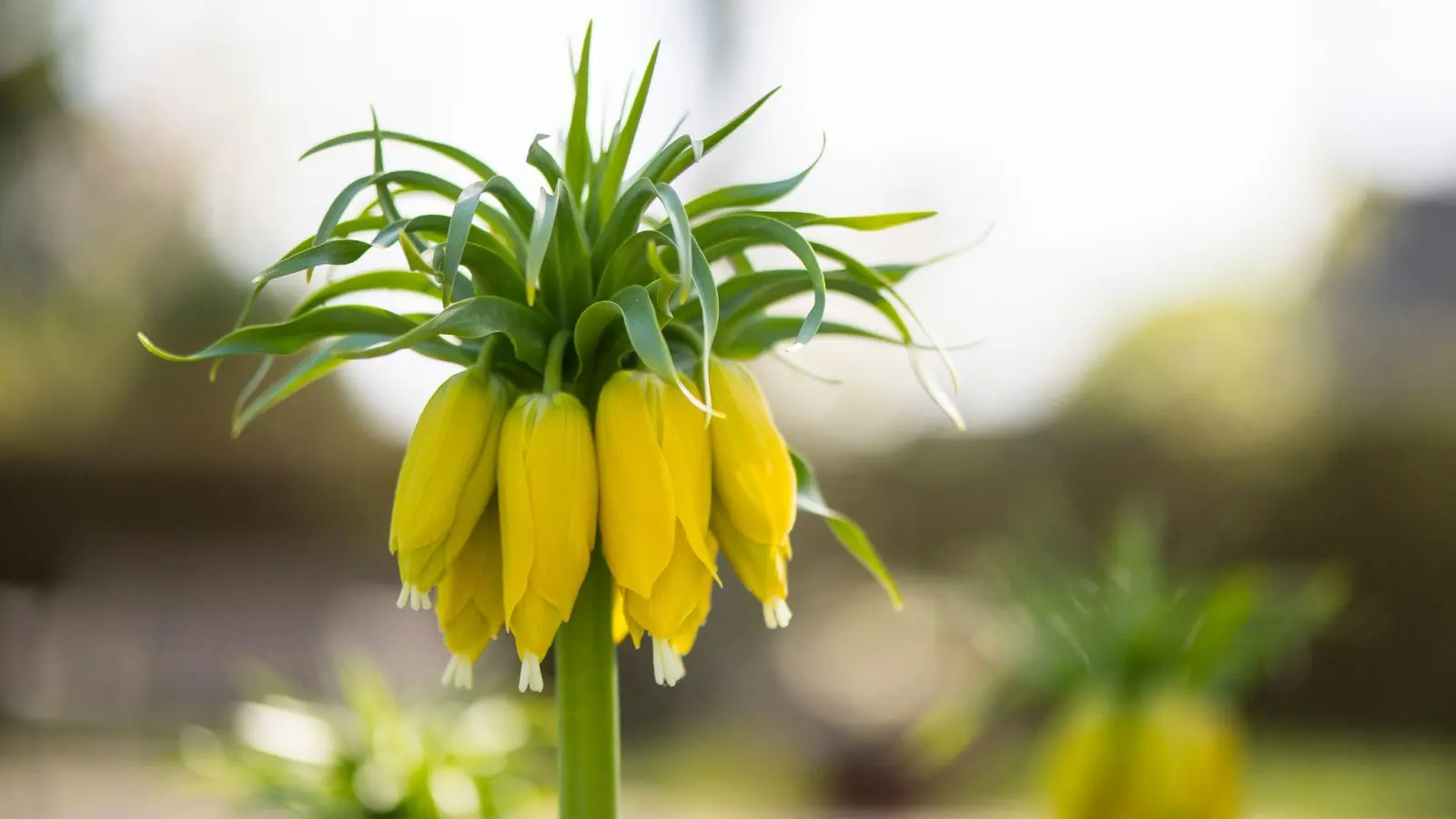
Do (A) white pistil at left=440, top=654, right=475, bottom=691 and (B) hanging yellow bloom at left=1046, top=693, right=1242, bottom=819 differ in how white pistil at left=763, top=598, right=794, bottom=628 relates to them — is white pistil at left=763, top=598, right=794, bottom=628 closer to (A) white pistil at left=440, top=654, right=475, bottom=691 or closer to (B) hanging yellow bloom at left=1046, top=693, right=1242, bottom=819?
(A) white pistil at left=440, top=654, right=475, bottom=691

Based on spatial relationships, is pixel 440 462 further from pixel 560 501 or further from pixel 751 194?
pixel 751 194

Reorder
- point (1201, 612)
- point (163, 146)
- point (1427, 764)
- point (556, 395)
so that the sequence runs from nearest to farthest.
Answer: point (556, 395)
point (1201, 612)
point (1427, 764)
point (163, 146)

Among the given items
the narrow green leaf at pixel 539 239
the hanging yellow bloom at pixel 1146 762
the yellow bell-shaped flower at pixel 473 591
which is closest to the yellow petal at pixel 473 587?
the yellow bell-shaped flower at pixel 473 591

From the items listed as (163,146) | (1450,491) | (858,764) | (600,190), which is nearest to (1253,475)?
(1450,491)

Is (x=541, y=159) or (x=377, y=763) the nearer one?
(x=541, y=159)

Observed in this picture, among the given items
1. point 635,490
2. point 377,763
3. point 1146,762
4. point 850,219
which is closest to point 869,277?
point 850,219

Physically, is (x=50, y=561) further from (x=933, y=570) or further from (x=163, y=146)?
(x=933, y=570)

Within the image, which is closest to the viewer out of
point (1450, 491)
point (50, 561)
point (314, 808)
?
point (314, 808)
